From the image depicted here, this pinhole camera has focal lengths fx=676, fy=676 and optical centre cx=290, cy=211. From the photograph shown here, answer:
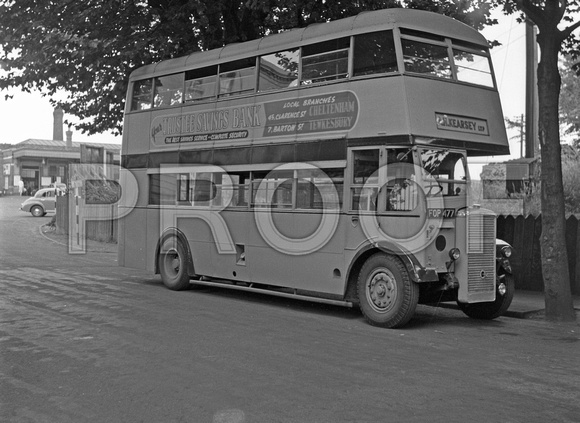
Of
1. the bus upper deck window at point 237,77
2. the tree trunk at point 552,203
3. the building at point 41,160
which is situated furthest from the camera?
the building at point 41,160

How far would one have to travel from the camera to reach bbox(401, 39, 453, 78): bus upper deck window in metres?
9.56

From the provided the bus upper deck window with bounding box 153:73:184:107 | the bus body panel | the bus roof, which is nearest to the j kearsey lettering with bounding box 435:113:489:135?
the bus body panel

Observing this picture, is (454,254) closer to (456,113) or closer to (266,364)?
(456,113)

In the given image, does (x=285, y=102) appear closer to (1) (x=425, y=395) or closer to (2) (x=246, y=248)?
(2) (x=246, y=248)

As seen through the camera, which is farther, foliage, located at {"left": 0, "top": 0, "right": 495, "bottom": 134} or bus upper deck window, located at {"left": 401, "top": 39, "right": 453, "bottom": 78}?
foliage, located at {"left": 0, "top": 0, "right": 495, "bottom": 134}

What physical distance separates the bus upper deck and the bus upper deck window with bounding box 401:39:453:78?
15mm

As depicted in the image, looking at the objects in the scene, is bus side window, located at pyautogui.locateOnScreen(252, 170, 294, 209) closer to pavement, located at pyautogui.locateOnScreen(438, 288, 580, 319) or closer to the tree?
pavement, located at pyautogui.locateOnScreen(438, 288, 580, 319)

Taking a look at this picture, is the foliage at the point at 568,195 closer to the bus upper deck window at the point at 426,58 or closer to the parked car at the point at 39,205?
the bus upper deck window at the point at 426,58

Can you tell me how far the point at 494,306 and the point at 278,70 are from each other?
5.16 metres

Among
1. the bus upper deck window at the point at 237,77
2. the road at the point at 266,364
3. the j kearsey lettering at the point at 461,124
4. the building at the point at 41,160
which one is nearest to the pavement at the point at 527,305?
the road at the point at 266,364

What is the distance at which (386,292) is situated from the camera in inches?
372

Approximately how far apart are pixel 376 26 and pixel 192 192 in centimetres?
521

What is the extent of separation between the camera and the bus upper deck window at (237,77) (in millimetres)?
11859

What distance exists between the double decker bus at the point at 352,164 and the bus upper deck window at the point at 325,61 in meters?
0.02
